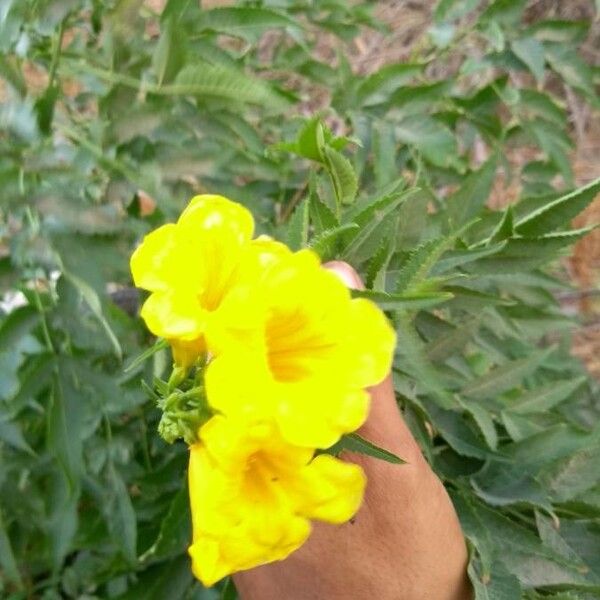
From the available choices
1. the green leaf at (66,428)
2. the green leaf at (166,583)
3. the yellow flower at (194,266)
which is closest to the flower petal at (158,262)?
the yellow flower at (194,266)

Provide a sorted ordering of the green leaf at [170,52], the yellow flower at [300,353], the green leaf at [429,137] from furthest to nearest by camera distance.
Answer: the green leaf at [429,137]
the green leaf at [170,52]
the yellow flower at [300,353]

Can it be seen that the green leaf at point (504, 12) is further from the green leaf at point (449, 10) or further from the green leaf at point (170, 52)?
the green leaf at point (170, 52)

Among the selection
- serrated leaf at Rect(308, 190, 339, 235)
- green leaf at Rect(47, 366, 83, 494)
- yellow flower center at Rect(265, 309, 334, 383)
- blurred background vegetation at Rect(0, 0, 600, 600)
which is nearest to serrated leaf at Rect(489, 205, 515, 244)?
blurred background vegetation at Rect(0, 0, 600, 600)

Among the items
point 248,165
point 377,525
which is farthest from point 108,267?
point 377,525

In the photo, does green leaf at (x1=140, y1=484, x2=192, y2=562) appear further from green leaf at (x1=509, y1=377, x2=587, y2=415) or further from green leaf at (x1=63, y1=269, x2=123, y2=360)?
green leaf at (x1=509, y1=377, x2=587, y2=415)

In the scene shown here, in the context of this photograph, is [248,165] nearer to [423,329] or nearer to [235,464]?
[423,329]
